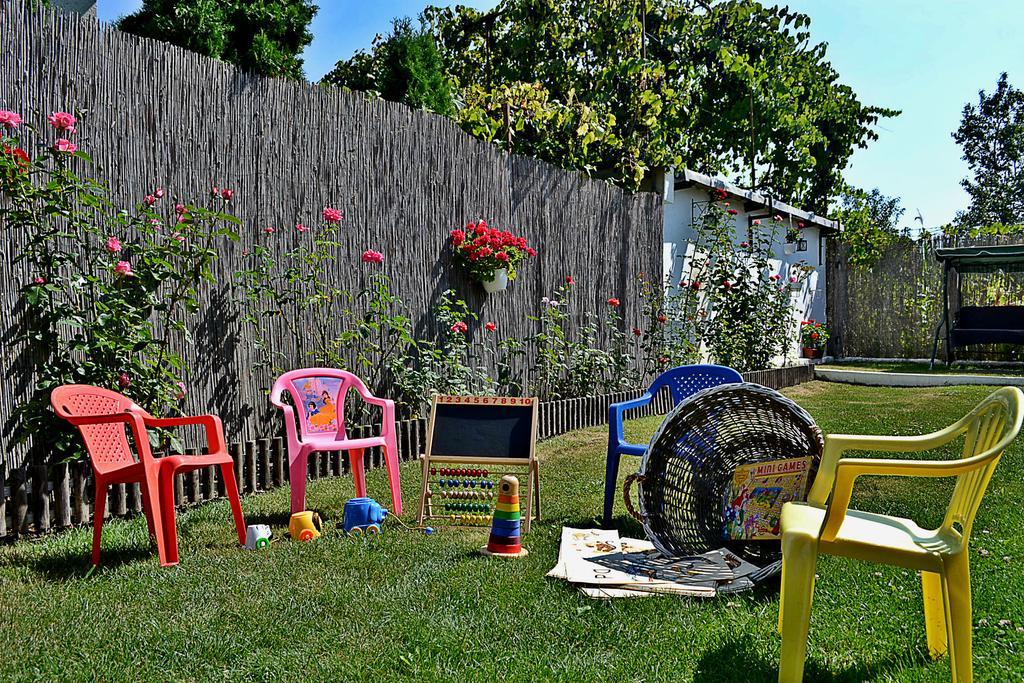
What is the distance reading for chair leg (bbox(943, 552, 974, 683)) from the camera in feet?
6.93

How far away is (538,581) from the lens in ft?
10.8

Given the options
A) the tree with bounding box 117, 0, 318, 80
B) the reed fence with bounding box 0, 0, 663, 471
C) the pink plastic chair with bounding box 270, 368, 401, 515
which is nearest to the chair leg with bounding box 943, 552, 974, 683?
the pink plastic chair with bounding box 270, 368, 401, 515

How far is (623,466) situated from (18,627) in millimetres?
3901

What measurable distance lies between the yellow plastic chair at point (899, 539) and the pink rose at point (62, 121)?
12.1 feet

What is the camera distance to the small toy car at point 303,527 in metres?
3.89

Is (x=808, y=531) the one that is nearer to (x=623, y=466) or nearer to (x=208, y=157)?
(x=623, y=466)

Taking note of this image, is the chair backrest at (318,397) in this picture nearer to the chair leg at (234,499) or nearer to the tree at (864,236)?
the chair leg at (234,499)

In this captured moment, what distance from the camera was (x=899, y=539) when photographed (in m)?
2.27

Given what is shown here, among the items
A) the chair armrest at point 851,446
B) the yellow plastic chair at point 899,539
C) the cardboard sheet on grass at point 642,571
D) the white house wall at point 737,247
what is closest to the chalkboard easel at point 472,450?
the cardboard sheet on grass at point 642,571

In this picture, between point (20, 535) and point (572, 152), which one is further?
point (572, 152)

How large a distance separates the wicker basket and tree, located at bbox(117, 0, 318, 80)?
215 inches

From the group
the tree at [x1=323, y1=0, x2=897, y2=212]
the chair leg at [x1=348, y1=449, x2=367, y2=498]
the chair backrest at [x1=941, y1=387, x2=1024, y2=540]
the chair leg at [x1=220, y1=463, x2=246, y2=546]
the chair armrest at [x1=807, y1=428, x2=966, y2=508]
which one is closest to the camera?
the chair backrest at [x1=941, y1=387, x2=1024, y2=540]

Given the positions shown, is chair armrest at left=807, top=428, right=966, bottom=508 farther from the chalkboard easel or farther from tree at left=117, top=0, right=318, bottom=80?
tree at left=117, top=0, right=318, bottom=80

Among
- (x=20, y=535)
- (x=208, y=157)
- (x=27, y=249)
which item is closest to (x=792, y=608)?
(x=20, y=535)
